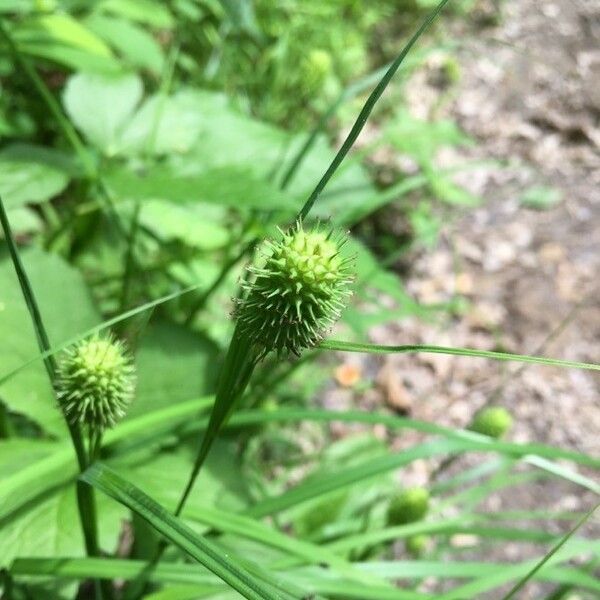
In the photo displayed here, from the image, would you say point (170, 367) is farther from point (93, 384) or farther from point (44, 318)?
point (93, 384)

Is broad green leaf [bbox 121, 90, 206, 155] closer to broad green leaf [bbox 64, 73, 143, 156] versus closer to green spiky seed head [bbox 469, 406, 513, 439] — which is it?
broad green leaf [bbox 64, 73, 143, 156]

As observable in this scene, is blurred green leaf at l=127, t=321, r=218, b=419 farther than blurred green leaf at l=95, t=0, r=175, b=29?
No

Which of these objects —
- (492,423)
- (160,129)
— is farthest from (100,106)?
(492,423)

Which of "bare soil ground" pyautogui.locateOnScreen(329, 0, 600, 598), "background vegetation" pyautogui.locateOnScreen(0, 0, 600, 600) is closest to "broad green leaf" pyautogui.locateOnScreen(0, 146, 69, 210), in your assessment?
A: "background vegetation" pyautogui.locateOnScreen(0, 0, 600, 600)

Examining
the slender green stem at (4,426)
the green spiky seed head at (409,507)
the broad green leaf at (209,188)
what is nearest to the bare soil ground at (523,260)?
the green spiky seed head at (409,507)

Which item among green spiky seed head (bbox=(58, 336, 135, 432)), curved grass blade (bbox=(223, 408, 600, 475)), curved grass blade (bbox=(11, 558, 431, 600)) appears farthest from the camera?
curved grass blade (bbox=(223, 408, 600, 475))

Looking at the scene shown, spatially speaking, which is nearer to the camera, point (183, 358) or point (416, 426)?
point (416, 426)

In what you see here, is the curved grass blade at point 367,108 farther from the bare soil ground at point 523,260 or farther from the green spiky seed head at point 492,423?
the bare soil ground at point 523,260
